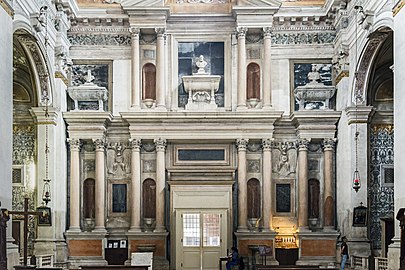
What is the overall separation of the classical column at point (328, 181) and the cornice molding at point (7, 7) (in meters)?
11.8

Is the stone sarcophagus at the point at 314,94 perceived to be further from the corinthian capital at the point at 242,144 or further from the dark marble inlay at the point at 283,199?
the dark marble inlay at the point at 283,199

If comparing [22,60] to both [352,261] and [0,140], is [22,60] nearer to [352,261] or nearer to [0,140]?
[0,140]

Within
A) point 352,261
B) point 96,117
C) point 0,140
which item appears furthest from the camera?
point 96,117

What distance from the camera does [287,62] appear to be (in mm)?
28359

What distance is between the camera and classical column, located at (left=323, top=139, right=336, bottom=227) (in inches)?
1077

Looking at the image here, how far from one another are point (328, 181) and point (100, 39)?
887 centimetres

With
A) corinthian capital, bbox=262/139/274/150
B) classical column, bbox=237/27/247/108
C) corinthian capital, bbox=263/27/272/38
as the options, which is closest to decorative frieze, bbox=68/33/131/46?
classical column, bbox=237/27/247/108

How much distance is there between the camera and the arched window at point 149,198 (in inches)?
Answer: 1097

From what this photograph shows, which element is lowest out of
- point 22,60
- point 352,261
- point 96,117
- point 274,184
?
point 352,261

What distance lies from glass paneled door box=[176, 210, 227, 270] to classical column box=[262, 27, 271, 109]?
12.9ft

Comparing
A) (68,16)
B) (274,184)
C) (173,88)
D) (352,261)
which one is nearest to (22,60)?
(68,16)

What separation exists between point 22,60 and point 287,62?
8.70 meters

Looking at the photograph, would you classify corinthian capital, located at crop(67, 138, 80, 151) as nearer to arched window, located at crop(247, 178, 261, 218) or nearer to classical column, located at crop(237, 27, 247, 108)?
classical column, located at crop(237, 27, 247, 108)

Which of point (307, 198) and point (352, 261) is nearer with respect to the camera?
point (352, 261)
